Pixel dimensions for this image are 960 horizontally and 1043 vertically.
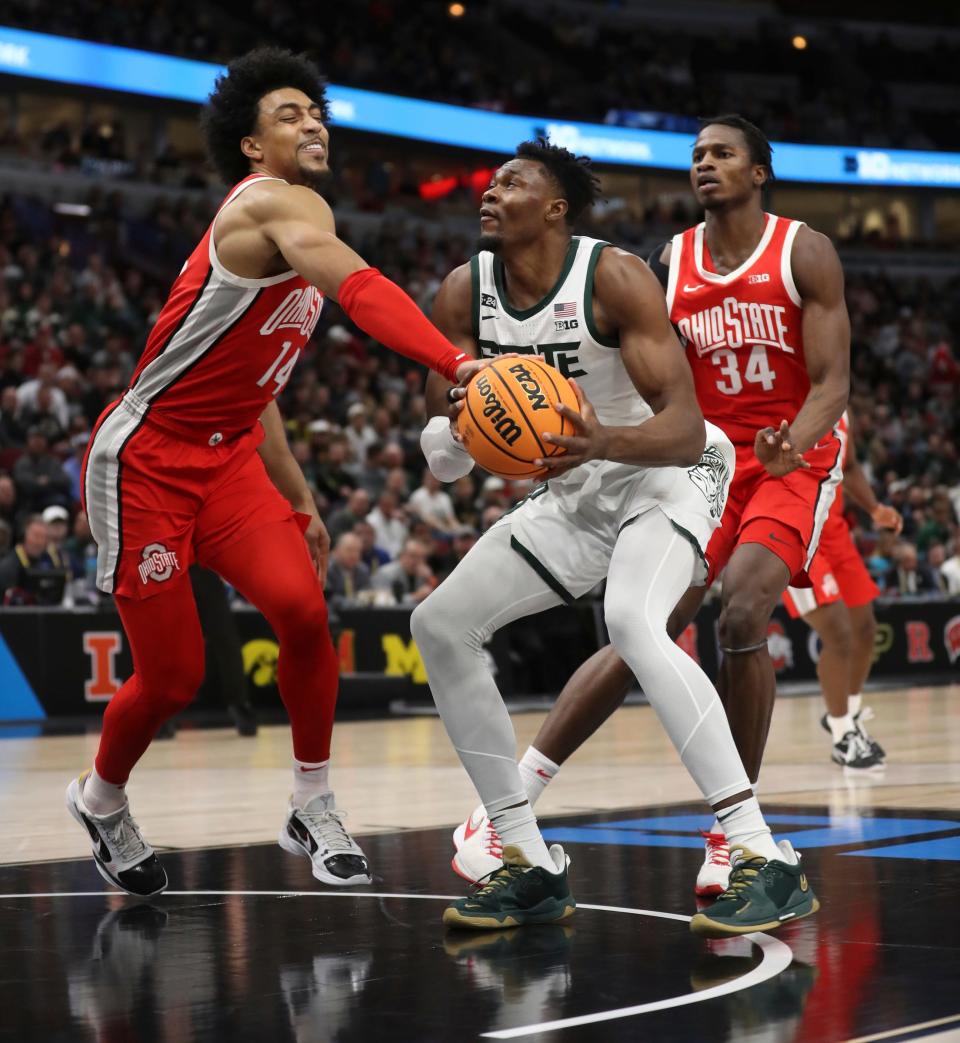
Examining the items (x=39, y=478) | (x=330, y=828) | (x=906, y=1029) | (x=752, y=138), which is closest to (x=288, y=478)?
(x=330, y=828)

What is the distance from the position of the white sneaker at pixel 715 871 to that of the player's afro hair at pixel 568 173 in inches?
67.6

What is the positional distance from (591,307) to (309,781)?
64.0 inches

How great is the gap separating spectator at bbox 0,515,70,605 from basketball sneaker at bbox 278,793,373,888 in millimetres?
7061

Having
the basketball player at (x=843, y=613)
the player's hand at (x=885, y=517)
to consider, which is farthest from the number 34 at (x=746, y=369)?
the player's hand at (x=885, y=517)

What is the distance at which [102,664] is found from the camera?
11.6 meters

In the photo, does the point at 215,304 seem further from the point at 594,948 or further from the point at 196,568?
the point at 196,568

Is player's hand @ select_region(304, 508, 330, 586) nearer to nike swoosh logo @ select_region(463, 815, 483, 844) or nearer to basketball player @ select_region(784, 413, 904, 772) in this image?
nike swoosh logo @ select_region(463, 815, 483, 844)

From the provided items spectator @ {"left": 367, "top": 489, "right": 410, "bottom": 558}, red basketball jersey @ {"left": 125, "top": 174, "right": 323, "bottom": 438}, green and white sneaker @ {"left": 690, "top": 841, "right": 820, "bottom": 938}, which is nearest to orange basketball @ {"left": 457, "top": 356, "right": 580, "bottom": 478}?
red basketball jersey @ {"left": 125, "top": 174, "right": 323, "bottom": 438}

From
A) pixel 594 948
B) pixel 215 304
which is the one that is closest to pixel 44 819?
pixel 215 304

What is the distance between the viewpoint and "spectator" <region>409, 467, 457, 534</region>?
14.7 meters

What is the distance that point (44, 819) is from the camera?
262 inches

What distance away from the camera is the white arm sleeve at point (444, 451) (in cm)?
425

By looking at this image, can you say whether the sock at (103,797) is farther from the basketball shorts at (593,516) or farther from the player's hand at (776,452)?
the player's hand at (776,452)

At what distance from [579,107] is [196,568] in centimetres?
2243
